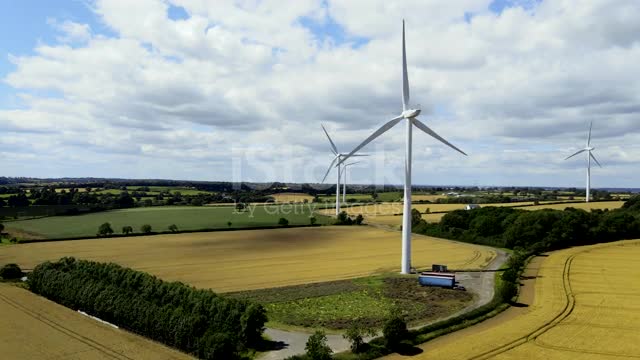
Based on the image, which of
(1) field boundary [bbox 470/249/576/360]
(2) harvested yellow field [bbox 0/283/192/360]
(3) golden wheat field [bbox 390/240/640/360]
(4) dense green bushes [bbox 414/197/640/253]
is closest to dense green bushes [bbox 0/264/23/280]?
(2) harvested yellow field [bbox 0/283/192/360]

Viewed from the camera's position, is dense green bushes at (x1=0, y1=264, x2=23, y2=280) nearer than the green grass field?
Yes

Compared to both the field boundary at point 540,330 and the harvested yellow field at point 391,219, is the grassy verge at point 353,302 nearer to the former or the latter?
the field boundary at point 540,330

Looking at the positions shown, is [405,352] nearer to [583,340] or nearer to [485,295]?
[583,340]

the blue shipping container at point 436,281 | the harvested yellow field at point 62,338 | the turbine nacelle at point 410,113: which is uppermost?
the turbine nacelle at point 410,113

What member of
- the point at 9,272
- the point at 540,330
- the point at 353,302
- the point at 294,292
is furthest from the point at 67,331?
the point at 540,330

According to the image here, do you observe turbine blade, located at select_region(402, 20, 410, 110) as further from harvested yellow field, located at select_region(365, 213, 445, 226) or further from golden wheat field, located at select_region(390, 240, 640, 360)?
harvested yellow field, located at select_region(365, 213, 445, 226)

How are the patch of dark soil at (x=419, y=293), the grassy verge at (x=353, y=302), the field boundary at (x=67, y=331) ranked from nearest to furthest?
the field boundary at (x=67, y=331) < the grassy verge at (x=353, y=302) < the patch of dark soil at (x=419, y=293)

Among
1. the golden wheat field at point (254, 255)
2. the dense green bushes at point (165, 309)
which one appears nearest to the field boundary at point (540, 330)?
the dense green bushes at point (165, 309)
